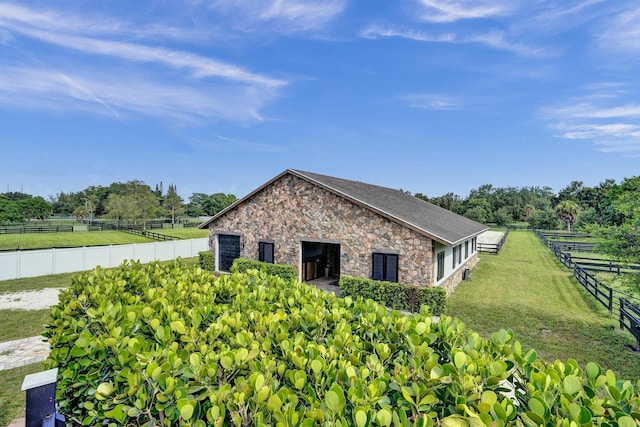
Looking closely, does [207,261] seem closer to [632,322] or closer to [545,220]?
[632,322]

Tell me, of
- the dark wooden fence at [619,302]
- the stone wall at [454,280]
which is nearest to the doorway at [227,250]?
the stone wall at [454,280]

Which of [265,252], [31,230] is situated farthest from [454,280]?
[31,230]

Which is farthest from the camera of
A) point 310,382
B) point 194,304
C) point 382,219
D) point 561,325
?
point 382,219

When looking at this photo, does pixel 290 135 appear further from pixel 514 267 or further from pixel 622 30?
pixel 622 30

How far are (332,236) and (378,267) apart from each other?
2.67 m

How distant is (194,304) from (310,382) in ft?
9.46

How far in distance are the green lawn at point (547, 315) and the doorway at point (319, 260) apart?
23.6 feet

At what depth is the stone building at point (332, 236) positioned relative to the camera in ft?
43.3

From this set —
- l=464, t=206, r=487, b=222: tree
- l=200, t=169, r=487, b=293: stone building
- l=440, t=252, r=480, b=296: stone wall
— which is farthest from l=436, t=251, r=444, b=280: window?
l=464, t=206, r=487, b=222: tree

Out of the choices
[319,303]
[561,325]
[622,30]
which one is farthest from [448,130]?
[319,303]

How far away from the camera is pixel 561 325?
35.4ft

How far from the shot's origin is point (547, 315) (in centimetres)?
1188

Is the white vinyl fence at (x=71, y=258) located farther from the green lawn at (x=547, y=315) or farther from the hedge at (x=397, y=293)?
the green lawn at (x=547, y=315)

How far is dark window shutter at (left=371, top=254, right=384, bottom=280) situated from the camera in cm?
1380
